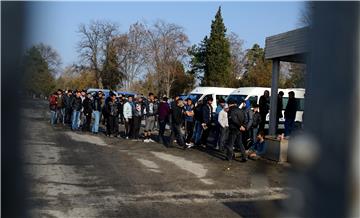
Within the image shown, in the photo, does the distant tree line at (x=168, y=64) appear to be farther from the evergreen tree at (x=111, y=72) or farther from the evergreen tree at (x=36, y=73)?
the evergreen tree at (x=36, y=73)

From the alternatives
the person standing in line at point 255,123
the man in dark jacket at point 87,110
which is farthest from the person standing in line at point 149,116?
the person standing in line at point 255,123

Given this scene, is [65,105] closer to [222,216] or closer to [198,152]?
[198,152]

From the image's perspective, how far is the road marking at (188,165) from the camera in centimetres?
975

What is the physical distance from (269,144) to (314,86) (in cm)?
1074

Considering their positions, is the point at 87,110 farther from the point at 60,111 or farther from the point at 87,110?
the point at 60,111

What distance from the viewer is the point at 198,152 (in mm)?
13711

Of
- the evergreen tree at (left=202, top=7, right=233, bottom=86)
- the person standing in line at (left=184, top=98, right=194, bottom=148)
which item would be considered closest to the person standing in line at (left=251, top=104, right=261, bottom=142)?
the person standing in line at (left=184, top=98, right=194, bottom=148)

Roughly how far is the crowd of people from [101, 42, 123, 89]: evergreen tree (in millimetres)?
20798

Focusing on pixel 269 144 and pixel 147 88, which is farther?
pixel 147 88

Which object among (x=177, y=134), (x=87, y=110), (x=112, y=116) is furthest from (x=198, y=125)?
(x=87, y=110)

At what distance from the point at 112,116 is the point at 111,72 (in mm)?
28744

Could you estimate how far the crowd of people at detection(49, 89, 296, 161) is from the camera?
11.9 meters

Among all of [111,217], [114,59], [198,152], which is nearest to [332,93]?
[111,217]

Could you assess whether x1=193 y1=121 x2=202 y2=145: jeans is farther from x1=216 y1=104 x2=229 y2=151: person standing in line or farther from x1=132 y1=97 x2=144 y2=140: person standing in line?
x1=132 y1=97 x2=144 y2=140: person standing in line
